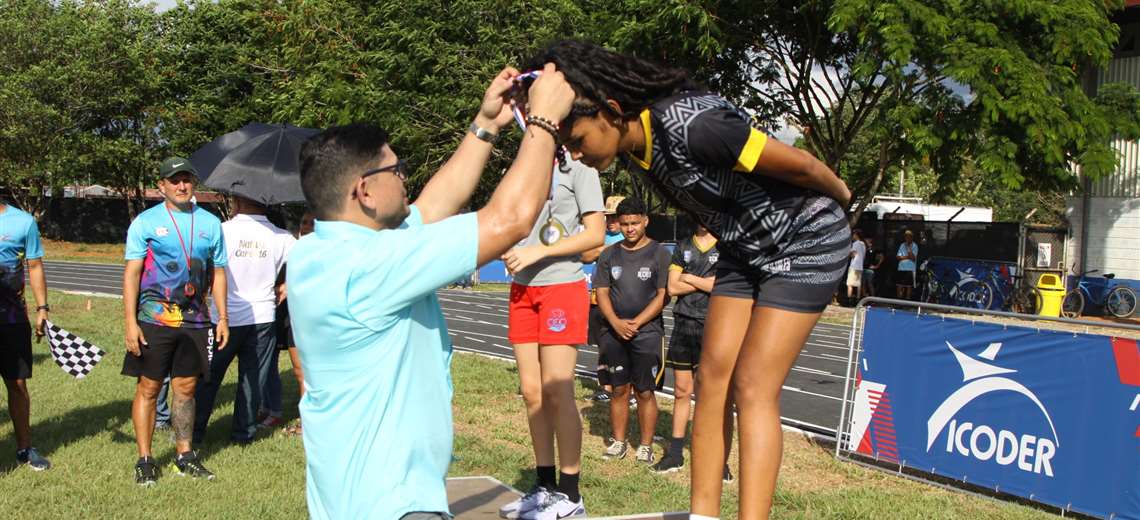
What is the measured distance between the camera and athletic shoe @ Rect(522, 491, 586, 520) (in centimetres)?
457

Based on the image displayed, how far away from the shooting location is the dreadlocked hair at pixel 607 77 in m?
2.86

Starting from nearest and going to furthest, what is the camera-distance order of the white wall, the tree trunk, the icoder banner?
the icoder banner
the tree trunk
the white wall

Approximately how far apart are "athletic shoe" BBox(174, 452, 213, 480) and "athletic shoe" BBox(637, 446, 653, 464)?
3.12 m

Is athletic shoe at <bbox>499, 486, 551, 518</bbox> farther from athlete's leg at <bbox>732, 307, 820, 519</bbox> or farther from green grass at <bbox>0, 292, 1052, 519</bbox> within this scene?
athlete's leg at <bbox>732, 307, 820, 519</bbox>

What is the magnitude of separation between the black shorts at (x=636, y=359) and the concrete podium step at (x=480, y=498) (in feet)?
7.98

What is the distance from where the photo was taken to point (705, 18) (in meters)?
18.7

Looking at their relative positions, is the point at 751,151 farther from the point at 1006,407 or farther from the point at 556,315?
the point at 1006,407

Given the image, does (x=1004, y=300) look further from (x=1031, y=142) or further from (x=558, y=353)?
(x=558, y=353)

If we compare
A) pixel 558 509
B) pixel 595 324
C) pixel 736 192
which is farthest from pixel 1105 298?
pixel 736 192

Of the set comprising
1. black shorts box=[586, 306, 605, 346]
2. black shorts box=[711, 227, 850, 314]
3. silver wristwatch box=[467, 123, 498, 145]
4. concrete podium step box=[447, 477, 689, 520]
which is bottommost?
concrete podium step box=[447, 477, 689, 520]

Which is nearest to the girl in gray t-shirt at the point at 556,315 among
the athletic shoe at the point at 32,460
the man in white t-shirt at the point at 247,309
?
the man in white t-shirt at the point at 247,309

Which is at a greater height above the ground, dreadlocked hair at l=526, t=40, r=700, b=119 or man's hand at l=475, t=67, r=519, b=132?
dreadlocked hair at l=526, t=40, r=700, b=119

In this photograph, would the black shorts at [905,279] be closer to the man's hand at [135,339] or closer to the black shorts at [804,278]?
the man's hand at [135,339]

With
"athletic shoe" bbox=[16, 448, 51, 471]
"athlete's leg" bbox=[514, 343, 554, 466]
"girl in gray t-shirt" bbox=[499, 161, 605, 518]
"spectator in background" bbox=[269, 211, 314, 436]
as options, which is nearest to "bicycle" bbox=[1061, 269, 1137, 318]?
"spectator in background" bbox=[269, 211, 314, 436]
